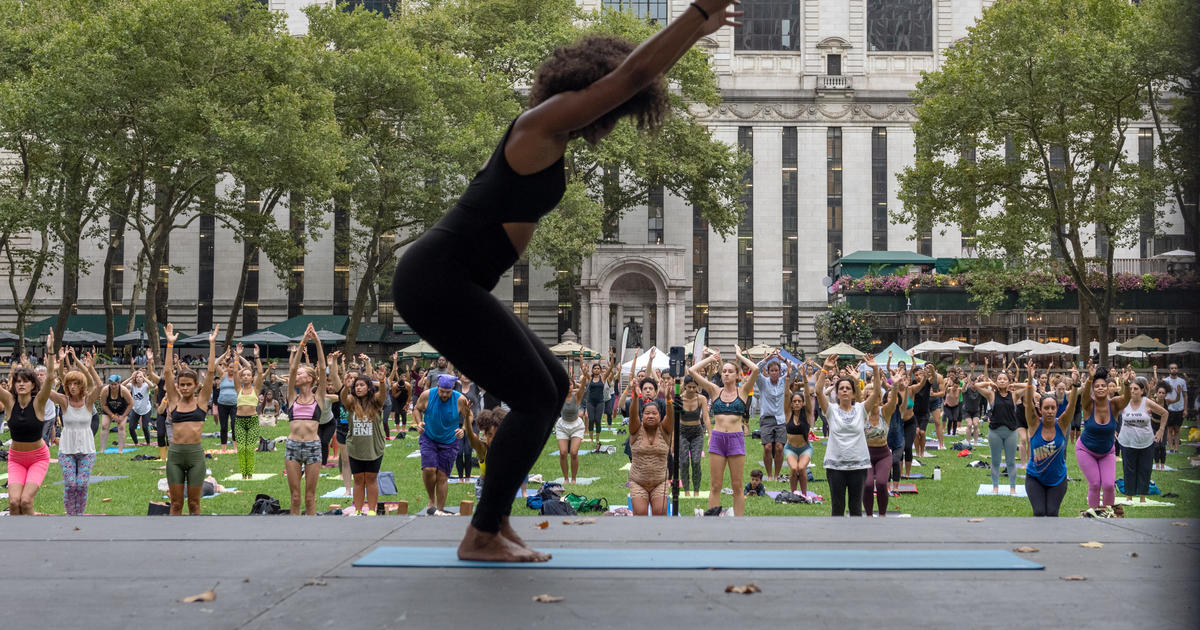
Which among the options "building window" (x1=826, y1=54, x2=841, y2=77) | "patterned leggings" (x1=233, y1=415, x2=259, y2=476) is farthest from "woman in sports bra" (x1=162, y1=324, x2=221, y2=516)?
"building window" (x1=826, y1=54, x2=841, y2=77)

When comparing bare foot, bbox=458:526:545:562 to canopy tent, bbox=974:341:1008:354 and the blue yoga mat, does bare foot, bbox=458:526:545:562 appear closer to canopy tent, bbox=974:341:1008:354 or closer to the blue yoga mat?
the blue yoga mat

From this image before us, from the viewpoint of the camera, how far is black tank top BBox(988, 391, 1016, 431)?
1252 cm

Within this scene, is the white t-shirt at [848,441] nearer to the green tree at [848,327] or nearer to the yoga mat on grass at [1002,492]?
the yoga mat on grass at [1002,492]

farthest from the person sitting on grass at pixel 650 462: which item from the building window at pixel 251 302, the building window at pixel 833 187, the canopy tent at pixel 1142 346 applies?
the building window at pixel 251 302

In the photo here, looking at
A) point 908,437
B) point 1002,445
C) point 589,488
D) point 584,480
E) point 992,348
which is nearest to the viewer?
point 1002,445

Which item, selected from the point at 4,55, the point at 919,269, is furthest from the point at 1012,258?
the point at 4,55

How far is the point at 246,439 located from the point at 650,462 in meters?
6.86

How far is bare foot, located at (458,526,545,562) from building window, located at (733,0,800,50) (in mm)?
51319

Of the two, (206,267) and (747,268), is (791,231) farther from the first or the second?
(206,267)

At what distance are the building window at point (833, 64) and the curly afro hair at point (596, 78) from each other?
51.1m

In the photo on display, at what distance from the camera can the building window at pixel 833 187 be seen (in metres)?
51.4

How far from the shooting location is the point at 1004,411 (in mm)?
12539

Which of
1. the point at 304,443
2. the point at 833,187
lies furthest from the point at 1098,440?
the point at 833,187

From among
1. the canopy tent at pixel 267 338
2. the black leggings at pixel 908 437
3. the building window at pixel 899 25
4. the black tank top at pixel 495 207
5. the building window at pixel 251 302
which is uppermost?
the building window at pixel 899 25
